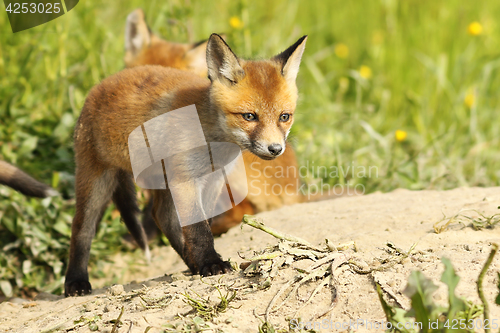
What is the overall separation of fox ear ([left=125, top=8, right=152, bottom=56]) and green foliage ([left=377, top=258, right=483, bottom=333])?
4.79 metres

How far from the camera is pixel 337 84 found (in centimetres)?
844

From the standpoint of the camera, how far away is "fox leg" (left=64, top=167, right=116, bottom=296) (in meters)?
3.73

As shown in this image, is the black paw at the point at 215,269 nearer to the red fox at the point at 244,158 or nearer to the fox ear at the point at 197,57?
the red fox at the point at 244,158

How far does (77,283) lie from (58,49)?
3157mm

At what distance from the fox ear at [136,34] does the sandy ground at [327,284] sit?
10.2ft

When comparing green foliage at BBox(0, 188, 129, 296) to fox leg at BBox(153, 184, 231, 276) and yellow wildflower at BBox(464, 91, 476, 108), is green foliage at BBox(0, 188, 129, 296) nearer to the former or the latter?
fox leg at BBox(153, 184, 231, 276)

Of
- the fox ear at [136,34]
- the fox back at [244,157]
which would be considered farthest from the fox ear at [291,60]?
the fox ear at [136,34]

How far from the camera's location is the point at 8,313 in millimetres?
3236

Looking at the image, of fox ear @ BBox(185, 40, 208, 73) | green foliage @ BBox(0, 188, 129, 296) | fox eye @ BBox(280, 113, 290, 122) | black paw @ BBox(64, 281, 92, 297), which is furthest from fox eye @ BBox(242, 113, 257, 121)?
fox ear @ BBox(185, 40, 208, 73)

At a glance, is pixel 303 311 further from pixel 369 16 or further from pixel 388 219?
pixel 369 16

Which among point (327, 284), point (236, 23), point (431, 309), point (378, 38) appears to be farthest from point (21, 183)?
point (378, 38)

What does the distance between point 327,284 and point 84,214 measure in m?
2.13

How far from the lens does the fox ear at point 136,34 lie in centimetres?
588

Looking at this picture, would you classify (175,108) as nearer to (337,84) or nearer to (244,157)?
(244,157)
